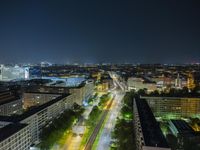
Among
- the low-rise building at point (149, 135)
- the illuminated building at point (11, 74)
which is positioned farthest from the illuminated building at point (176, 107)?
the illuminated building at point (11, 74)

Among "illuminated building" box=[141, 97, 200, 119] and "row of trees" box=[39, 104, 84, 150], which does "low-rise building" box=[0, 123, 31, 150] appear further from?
"illuminated building" box=[141, 97, 200, 119]

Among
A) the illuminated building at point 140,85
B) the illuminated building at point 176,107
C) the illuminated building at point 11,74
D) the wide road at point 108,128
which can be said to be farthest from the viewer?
the illuminated building at point 11,74

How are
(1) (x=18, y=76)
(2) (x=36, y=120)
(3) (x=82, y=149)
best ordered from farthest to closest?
(1) (x=18, y=76), (2) (x=36, y=120), (3) (x=82, y=149)

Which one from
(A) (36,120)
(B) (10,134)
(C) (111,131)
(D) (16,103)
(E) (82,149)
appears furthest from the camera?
(D) (16,103)

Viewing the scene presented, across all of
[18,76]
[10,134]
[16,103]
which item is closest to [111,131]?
[10,134]

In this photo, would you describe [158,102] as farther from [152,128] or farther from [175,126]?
[152,128]

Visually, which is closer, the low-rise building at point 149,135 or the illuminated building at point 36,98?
the low-rise building at point 149,135

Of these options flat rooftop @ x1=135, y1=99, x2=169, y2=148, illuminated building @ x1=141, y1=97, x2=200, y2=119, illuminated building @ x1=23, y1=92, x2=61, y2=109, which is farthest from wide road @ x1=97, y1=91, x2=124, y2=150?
illuminated building @ x1=23, y1=92, x2=61, y2=109

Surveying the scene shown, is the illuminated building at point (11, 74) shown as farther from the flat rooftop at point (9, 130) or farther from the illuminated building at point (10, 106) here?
the flat rooftop at point (9, 130)
